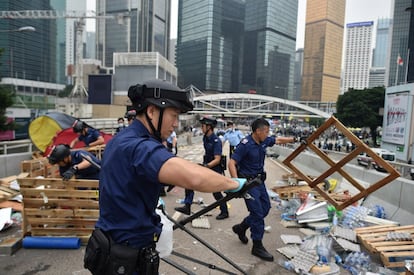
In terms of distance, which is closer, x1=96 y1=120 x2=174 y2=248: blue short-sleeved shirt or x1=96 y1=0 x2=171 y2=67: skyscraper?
x1=96 y1=120 x2=174 y2=248: blue short-sleeved shirt

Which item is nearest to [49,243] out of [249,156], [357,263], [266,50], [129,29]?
[249,156]

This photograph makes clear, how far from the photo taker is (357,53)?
181625 mm

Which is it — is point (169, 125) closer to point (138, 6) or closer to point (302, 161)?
point (302, 161)

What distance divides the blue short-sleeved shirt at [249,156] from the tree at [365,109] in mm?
43278

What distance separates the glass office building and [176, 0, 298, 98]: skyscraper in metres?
62.5

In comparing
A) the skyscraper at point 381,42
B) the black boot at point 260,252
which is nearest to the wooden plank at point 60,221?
the black boot at point 260,252

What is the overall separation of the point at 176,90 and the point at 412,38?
67311mm

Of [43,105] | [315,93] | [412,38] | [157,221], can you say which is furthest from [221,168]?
[315,93]

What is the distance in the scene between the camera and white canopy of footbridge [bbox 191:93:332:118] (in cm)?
9738

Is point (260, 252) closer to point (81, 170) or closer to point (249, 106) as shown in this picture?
point (81, 170)

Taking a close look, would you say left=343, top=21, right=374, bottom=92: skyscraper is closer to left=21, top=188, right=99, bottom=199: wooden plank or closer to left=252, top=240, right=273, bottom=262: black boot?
left=252, top=240, right=273, bottom=262: black boot

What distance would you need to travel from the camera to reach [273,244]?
4578 mm

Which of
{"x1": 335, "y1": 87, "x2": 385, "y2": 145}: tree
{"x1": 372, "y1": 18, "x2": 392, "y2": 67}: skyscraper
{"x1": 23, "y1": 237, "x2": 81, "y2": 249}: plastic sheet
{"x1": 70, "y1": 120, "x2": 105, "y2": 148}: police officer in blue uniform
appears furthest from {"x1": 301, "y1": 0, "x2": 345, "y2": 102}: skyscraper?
{"x1": 23, "y1": 237, "x2": 81, "y2": 249}: plastic sheet

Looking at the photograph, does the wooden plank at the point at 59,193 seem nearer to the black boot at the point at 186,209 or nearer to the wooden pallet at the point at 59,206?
the wooden pallet at the point at 59,206
